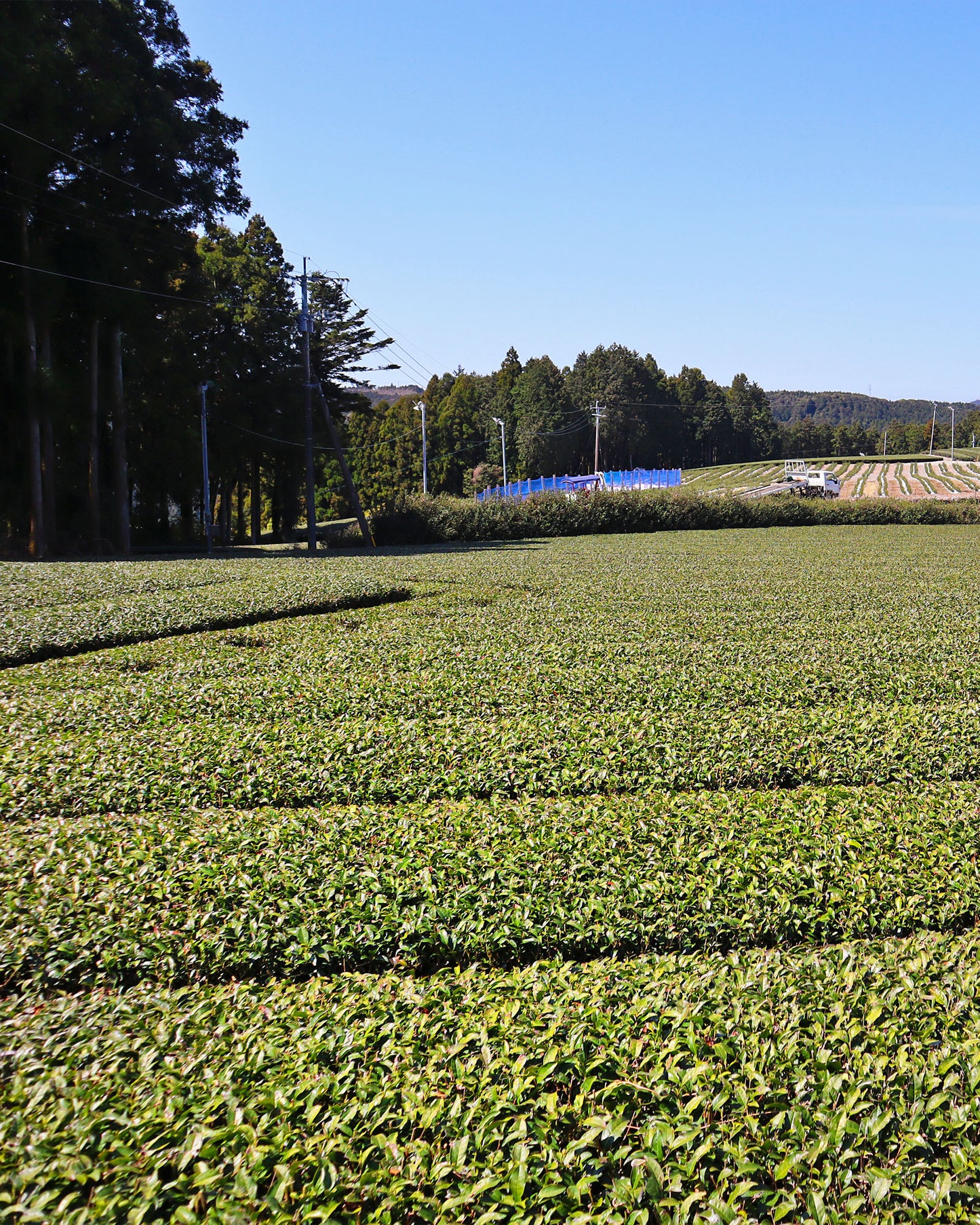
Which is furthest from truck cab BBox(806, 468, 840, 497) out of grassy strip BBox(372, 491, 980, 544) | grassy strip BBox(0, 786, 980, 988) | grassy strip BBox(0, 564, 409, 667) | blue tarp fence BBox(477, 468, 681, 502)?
grassy strip BBox(0, 786, 980, 988)

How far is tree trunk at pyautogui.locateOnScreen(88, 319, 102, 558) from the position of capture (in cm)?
2745

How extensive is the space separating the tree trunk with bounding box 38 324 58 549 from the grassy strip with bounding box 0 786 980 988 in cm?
2263

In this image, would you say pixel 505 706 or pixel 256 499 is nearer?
pixel 505 706

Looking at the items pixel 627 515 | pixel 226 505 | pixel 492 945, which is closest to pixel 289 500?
pixel 226 505

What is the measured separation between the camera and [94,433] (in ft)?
90.9

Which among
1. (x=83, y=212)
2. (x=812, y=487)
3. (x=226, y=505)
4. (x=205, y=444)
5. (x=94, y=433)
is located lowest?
(x=226, y=505)

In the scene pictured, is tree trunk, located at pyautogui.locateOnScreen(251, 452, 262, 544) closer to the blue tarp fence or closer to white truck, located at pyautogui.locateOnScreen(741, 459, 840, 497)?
the blue tarp fence

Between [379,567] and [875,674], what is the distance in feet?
44.3

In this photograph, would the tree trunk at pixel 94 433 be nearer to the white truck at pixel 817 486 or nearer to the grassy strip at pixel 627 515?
the grassy strip at pixel 627 515

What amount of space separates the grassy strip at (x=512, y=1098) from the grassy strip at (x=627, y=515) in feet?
101

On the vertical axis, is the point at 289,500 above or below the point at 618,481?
below

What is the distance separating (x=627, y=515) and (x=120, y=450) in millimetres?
20446

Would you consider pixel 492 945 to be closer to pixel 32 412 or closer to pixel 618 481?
pixel 32 412

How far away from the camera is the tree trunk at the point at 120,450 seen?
93.1ft
